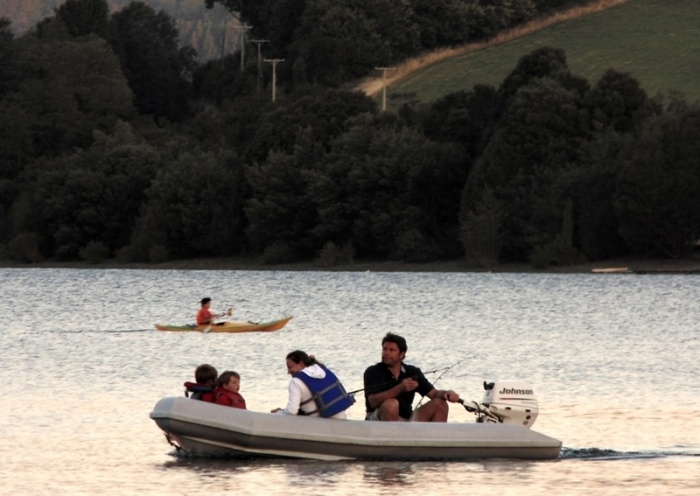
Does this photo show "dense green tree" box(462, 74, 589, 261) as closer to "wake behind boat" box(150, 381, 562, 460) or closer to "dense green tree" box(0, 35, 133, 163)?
"dense green tree" box(0, 35, 133, 163)

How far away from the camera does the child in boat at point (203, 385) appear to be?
81.1 ft

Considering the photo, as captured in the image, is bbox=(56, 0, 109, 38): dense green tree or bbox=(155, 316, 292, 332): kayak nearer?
bbox=(155, 316, 292, 332): kayak

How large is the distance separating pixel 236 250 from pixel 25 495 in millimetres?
96820

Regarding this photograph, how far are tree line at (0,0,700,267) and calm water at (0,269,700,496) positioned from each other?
4341 mm

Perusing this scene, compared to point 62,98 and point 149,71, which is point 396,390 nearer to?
point 62,98

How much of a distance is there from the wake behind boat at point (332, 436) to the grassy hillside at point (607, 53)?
4339 inches

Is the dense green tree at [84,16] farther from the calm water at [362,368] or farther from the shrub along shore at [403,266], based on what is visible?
the calm water at [362,368]

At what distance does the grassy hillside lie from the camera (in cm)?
14138

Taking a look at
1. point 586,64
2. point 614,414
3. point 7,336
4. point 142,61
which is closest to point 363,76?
point 586,64

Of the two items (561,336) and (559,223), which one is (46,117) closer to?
(559,223)

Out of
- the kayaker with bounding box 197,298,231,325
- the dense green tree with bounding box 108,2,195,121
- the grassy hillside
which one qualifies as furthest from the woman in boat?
the dense green tree with bounding box 108,2,195,121

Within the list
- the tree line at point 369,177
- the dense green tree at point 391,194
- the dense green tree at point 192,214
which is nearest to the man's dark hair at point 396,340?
the tree line at point 369,177

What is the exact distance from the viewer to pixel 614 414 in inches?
1238

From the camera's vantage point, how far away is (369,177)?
361 feet
